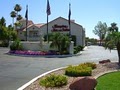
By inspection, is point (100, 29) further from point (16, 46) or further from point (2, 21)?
point (16, 46)

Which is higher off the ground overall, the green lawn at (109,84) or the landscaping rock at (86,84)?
the landscaping rock at (86,84)

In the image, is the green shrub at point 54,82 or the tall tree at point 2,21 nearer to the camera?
the green shrub at point 54,82

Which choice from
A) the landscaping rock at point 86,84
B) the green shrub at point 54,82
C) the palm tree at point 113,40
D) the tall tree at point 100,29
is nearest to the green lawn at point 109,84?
the landscaping rock at point 86,84

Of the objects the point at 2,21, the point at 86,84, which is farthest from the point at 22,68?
the point at 2,21

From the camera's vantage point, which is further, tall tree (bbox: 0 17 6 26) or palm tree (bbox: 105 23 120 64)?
tall tree (bbox: 0 17 6 26)

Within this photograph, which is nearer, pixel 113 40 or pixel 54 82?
pixel 54 82

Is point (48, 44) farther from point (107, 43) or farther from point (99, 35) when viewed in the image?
point (99, 35)

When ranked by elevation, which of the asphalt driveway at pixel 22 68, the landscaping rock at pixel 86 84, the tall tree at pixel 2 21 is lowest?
the asphalt driveway at pixel 22 68

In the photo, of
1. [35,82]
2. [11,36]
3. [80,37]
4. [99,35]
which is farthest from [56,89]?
[99,35]

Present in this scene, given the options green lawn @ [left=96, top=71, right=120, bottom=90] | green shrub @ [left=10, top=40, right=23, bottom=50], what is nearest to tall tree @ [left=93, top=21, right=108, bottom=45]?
green shrub @ [left=10, top=40, right=23, bottom=50]

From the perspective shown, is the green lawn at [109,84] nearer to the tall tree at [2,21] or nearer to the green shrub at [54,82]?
the green shrub at [54,82]

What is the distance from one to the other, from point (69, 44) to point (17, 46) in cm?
793

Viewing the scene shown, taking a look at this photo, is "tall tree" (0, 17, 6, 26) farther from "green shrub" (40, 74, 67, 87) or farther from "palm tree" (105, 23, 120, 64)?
"green shrub" (40, 74, 67, 87)

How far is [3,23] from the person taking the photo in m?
72.4
